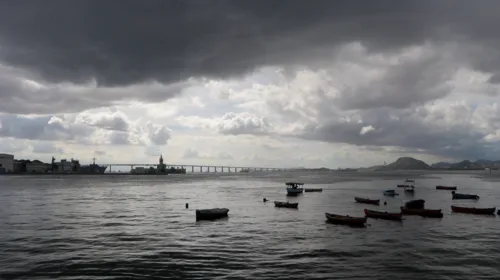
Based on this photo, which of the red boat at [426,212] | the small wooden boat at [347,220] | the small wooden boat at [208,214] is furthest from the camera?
the red boat at [426,212]

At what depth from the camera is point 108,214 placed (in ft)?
270

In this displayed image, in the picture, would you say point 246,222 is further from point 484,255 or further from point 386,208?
point 386,208

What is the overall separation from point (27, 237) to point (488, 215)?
85.1 metres

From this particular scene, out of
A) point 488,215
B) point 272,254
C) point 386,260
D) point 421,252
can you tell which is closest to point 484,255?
point 421,252

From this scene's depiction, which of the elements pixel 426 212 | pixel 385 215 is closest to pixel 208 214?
pixel 385 215

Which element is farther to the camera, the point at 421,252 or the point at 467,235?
the point at 467,235

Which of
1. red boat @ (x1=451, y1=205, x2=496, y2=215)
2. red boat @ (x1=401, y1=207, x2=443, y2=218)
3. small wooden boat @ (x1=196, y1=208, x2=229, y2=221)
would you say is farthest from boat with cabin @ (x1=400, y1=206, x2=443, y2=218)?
small wooden boat @ (x1=196, y1=208, x2=229, y2=221)

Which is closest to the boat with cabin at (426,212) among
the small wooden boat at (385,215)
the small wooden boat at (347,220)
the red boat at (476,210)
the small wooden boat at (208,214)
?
the small wooden boat at (385,215)

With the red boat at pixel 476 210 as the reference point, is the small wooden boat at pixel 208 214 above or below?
above

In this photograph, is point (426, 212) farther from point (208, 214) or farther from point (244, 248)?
point (244, 248)

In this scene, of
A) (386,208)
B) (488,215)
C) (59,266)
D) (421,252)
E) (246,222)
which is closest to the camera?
(59,266)

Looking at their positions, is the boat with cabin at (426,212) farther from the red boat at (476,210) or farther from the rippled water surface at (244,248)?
the red boat at (476,210)

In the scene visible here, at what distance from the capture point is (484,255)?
4581 centimetres

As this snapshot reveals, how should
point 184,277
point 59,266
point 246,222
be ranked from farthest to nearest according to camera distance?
point 246,222 → point 59,266 → point 184,277
